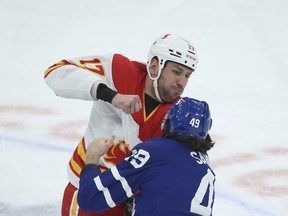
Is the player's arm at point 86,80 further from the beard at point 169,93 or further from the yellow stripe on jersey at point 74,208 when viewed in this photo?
the yellow stripe on jersey at point 74,208

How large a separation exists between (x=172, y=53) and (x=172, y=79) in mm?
109

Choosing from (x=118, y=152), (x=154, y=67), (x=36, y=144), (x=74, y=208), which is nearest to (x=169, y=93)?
(x=154, y=67)

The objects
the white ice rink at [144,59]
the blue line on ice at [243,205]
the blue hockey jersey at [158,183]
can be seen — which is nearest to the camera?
the blue hockey jersey at [158,183]

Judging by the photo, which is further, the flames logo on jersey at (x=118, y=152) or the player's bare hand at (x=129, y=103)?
the flames logo on jersey at (x=118, y=152)

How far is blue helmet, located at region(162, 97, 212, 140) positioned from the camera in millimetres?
2525

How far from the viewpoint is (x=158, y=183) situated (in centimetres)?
247

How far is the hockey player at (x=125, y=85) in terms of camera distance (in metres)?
2.89

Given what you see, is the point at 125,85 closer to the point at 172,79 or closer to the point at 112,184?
the point at 172,79

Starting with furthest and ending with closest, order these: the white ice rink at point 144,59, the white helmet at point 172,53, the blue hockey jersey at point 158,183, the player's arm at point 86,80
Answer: the white ice rink at point 144,59, the white helmet at point 172,53, the player's arm at point 86,80, the blue hockey jersey at point 158,183

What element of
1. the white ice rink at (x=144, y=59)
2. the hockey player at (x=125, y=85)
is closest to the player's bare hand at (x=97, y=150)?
the hockey player at (x=125, y=85)

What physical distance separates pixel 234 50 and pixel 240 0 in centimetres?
133

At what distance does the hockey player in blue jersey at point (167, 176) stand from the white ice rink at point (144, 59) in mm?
1427

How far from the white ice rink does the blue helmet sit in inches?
58.5

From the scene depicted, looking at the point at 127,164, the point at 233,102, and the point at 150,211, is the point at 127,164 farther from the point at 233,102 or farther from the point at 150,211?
the point at 233,102
